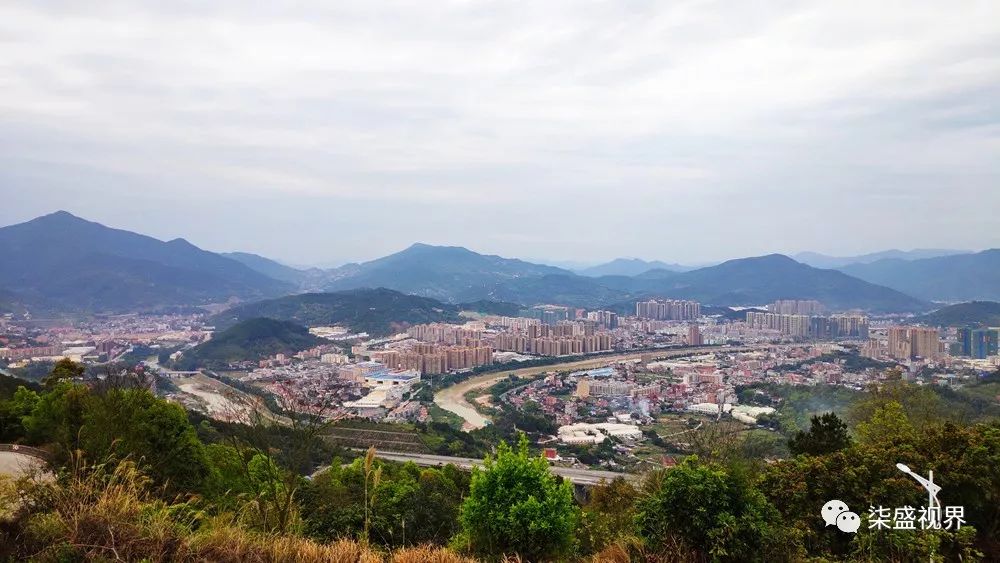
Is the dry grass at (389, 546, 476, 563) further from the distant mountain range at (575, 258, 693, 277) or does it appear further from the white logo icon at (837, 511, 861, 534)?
the distant mountain range at (575, 258, 693, 277)

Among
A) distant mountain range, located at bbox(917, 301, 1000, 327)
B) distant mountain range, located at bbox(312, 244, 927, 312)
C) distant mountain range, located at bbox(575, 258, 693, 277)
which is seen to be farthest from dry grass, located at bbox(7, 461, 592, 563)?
distant mountain range, located at bbox(575, 258, 693, 277)

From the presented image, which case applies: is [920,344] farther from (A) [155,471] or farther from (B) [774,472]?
(A) [155,471]

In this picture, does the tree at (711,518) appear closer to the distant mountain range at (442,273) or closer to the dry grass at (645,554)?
the dry grass at (645,554)

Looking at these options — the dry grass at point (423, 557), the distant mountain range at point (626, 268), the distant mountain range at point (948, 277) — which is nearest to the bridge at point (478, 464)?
the dry grass at point (423, 557)

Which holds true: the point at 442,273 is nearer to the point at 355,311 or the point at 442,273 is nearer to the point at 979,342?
the point at 355,311

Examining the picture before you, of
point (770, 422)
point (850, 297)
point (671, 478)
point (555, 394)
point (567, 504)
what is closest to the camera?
point (671, 478)

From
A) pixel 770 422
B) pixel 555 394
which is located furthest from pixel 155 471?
pixel 555 394

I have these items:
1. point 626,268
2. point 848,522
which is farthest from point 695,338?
point 626,268
